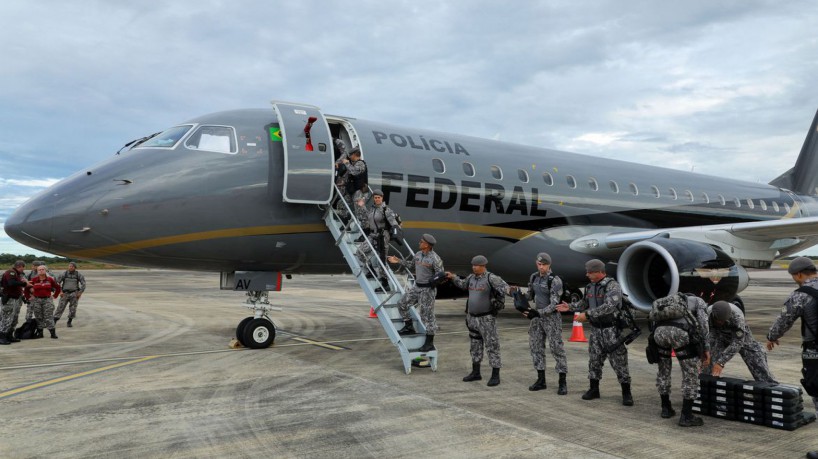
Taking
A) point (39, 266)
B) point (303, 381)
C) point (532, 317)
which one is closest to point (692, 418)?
point (532, 317)

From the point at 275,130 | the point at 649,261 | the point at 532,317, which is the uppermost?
the point at 275,130

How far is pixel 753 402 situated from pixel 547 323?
225 cm

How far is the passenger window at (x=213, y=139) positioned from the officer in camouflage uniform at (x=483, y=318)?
15.2ft

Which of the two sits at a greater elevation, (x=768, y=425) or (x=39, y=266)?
(x=39, y=266)

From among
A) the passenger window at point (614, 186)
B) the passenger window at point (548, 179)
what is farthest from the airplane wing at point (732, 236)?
the passenger window at point (614, 186)

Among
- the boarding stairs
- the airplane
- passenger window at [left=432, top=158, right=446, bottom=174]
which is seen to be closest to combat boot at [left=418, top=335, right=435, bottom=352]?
the boarding stairs

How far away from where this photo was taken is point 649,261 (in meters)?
10.8

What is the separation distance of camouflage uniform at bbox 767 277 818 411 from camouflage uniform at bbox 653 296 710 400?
23.0 inches

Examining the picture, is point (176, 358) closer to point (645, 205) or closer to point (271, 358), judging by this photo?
point (271, 358)

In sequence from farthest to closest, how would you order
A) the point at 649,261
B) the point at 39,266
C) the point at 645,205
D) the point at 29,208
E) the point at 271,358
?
1. the point at 645,205
2. the point at 39,266
3. the point at 649,261
4. the point at 271,358
5. the point at 29,208

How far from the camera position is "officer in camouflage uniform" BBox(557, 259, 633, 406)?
634 centimetres

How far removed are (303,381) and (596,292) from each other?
369 centimetres

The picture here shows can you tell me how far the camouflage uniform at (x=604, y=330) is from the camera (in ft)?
20.8

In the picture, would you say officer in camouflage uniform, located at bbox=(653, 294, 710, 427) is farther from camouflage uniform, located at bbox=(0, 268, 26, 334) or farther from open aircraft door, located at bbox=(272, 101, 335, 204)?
camouflage uniform, located at bbox=(0, 268, 26, 334)
